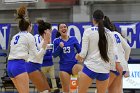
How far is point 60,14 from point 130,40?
3656 mm

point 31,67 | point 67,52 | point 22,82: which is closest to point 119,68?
point 22,82

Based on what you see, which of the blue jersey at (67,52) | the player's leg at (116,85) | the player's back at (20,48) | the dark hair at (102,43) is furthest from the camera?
the blue jersey at (67,52)

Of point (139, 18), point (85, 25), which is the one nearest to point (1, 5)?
point (85, 25)

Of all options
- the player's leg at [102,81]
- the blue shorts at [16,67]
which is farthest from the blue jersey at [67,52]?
the player's leg at [102,81]

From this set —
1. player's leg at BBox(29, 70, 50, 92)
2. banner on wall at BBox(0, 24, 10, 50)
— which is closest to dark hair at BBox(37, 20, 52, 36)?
player's leg at BBox(29, 70, 50, 92)

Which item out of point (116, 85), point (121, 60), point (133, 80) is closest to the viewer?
point (121, 60)

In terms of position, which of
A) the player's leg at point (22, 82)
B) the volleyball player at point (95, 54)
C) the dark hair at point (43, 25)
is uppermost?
the dark hair at point (43, 25)

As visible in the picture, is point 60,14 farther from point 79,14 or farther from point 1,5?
point 1,5

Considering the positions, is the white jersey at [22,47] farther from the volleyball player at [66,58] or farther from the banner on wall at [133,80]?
the banner on wall at [133,80]

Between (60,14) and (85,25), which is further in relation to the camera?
(60,14)

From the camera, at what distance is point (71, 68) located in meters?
7.29

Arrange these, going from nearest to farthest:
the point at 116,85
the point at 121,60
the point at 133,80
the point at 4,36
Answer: the point at 121,60 → the point at 116,85 → the point at 133,80 → the point at 4,36

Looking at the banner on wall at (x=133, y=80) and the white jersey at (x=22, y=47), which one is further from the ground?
the white jersey at (x=22, y=47)

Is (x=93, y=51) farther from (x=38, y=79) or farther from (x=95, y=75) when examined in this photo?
(x=38, y=79)
